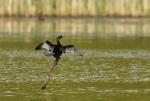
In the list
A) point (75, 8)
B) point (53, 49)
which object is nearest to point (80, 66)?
point (53, 49)

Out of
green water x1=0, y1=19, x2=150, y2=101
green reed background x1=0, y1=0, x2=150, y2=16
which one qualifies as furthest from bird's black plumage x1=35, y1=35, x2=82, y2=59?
green reed background x1=0, y1=0, x2=150, y2=16

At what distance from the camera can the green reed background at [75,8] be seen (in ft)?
167

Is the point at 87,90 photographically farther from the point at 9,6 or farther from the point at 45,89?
the point at 9,6

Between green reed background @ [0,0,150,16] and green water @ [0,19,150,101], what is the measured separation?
299 cm

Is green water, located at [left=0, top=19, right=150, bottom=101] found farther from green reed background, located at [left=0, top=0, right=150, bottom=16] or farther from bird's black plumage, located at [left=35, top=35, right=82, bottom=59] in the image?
green reed background, located at [left=0, top=0, right=150, bottom=16]

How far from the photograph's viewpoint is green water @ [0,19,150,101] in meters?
21.0

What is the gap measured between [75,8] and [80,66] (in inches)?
939

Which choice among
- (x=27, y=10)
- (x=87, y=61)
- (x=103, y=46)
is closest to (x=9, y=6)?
(x=27, y=10)

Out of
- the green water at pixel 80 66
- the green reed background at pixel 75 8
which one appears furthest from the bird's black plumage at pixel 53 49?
the green reed background at pixel 75 8

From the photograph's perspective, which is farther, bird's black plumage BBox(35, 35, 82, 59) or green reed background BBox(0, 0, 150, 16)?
green reed background BBox(0, 0, 150, 16)

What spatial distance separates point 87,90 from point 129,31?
24094mm

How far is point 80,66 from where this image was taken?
91.7 ft

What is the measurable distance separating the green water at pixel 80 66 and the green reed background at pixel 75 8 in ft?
9.82

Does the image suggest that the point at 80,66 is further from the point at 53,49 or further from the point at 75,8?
the point at 75,8
